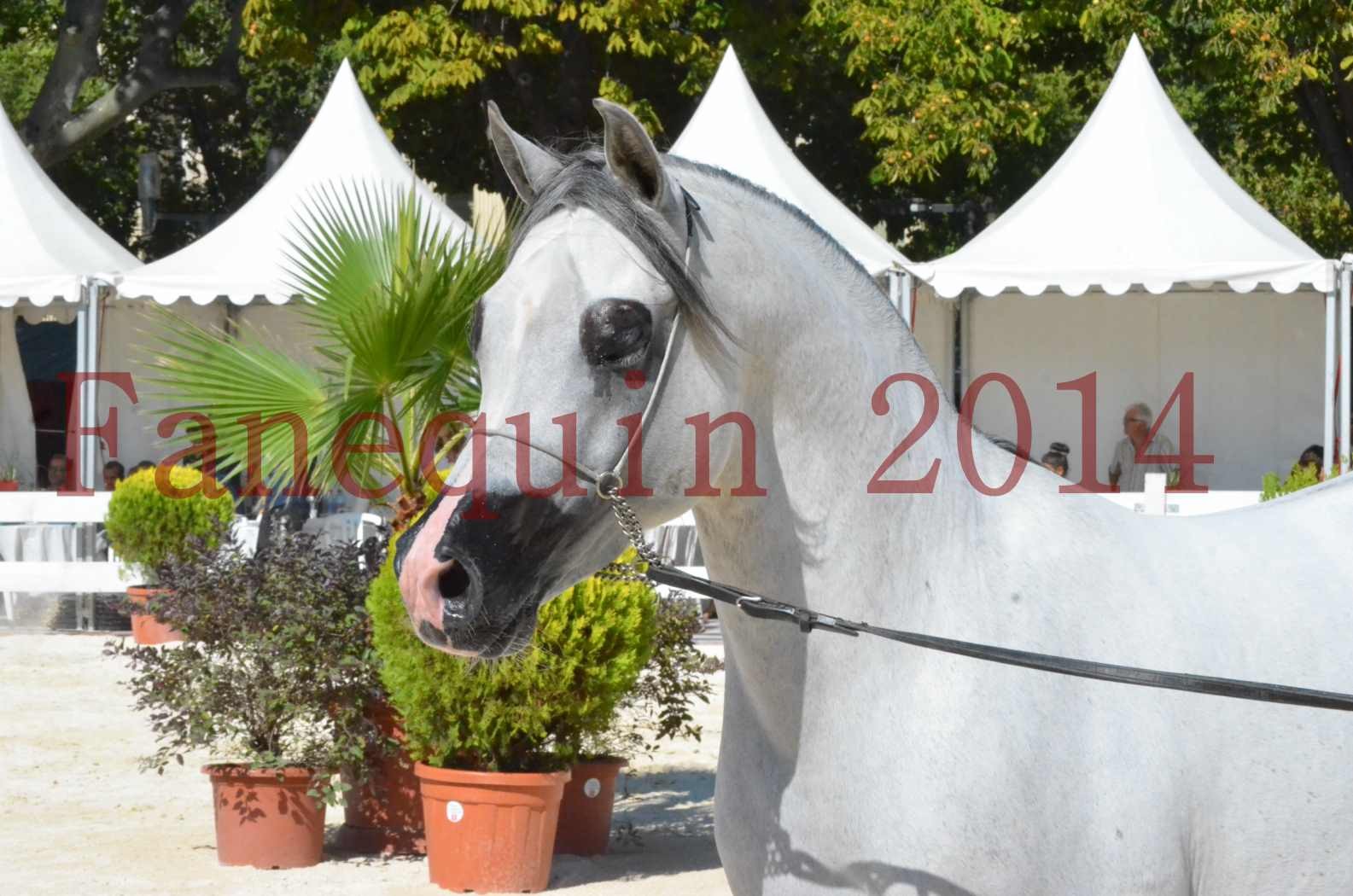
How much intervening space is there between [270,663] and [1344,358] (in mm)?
Answer: 9151

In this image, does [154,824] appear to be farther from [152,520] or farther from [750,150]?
[750,150]

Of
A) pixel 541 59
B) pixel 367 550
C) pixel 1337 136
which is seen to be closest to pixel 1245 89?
pixel 1337 136

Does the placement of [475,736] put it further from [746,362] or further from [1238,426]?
[1238,426]

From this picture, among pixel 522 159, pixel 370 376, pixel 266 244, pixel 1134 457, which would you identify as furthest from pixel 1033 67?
pixel 522 159

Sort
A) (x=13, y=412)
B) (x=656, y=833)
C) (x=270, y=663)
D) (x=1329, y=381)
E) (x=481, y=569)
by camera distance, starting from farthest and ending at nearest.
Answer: (x=13, y=412), (x=1329, y=381), (x=656, y=833), (x=270, y=663), (x=481, y=569)

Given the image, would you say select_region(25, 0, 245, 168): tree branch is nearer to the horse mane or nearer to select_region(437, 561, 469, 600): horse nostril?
the horse mane

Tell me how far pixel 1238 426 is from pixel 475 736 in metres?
11.3

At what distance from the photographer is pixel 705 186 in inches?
91.8

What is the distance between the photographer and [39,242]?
13.6 meters

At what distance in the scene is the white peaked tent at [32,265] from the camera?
12523mm

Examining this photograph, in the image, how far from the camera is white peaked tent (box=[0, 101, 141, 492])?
41.1 feet

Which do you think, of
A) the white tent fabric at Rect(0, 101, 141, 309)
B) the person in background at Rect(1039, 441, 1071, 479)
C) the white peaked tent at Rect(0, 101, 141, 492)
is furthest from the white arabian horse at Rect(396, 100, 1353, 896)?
the white tent fabric at Rect(0, 101, 141, 309)

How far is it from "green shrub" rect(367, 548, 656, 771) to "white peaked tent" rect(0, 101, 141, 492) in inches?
319

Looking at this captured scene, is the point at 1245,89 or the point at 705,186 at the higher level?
the point at 1245,89
